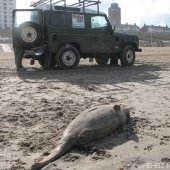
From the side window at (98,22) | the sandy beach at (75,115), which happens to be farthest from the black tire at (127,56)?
the sandy beach at (75,115)

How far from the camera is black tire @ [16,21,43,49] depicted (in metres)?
15.0

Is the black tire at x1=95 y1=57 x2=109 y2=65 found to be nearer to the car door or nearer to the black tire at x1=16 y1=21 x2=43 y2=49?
the car door

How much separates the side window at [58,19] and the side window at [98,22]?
1235mm

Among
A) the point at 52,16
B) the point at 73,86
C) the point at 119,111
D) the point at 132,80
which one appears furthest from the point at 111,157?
the point at 52,16

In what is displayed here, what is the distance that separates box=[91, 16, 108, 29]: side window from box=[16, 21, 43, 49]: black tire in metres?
2.24

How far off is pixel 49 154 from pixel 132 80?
711 centimetres

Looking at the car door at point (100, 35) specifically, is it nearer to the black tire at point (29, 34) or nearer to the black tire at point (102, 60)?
the black tire at point (102, 60)

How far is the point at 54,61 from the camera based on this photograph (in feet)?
52.7

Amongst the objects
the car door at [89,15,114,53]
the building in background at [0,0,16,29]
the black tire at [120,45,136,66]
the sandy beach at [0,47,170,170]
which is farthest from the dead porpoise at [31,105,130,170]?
the building in background at [0,0,16,29]

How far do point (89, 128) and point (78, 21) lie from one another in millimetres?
10826

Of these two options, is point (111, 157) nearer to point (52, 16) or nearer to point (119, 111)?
point (119, 111)

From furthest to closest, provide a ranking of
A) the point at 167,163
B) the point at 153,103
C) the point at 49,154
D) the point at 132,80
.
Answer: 1. the point at 132,80
2. the point at 153,103
3. the point at 49,154
4. the point at 167,163

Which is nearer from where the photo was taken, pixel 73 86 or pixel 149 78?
pixel 73 86

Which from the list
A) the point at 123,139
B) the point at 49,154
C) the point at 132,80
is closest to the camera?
the point at 49,154
